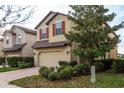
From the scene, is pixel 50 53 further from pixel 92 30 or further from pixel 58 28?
pixel 92 30

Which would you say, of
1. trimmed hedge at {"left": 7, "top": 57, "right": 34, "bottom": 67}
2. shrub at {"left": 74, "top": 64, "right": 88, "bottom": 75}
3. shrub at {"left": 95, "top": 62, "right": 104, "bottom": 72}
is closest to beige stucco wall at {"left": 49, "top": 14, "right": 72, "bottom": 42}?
trimmed hedge at {"left": 7, "top": 57, "right": 34, "bottom": 67}

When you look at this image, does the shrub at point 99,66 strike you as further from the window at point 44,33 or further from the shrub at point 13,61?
the shrub at point 13,61

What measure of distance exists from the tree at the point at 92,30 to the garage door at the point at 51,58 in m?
5.03

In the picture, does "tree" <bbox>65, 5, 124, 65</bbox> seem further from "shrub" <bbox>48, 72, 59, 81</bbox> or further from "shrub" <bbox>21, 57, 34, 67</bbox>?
"shrub" <bbox>21, 57, 34, 67</bbox>

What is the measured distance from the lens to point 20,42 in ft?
94.3

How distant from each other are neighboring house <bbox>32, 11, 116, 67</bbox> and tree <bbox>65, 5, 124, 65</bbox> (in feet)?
11.9

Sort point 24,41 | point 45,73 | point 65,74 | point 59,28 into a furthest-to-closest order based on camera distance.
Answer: point 24,41, point 59,28, point 45,73, point 65,74

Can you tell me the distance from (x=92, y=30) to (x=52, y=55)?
740 centimetres

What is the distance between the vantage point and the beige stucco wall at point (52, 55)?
21.5 metres

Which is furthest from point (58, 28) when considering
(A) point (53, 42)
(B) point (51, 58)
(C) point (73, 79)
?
(C) point (73, 79)

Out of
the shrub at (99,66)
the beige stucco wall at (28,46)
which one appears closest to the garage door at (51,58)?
the beige stucco wall at (28,46)

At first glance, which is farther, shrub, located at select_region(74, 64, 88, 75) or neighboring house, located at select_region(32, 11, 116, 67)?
neighboring house, located at select_region(32, 11, 116, 67)

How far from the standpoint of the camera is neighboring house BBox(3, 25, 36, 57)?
2761 centimetres

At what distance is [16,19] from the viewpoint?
283 inches
